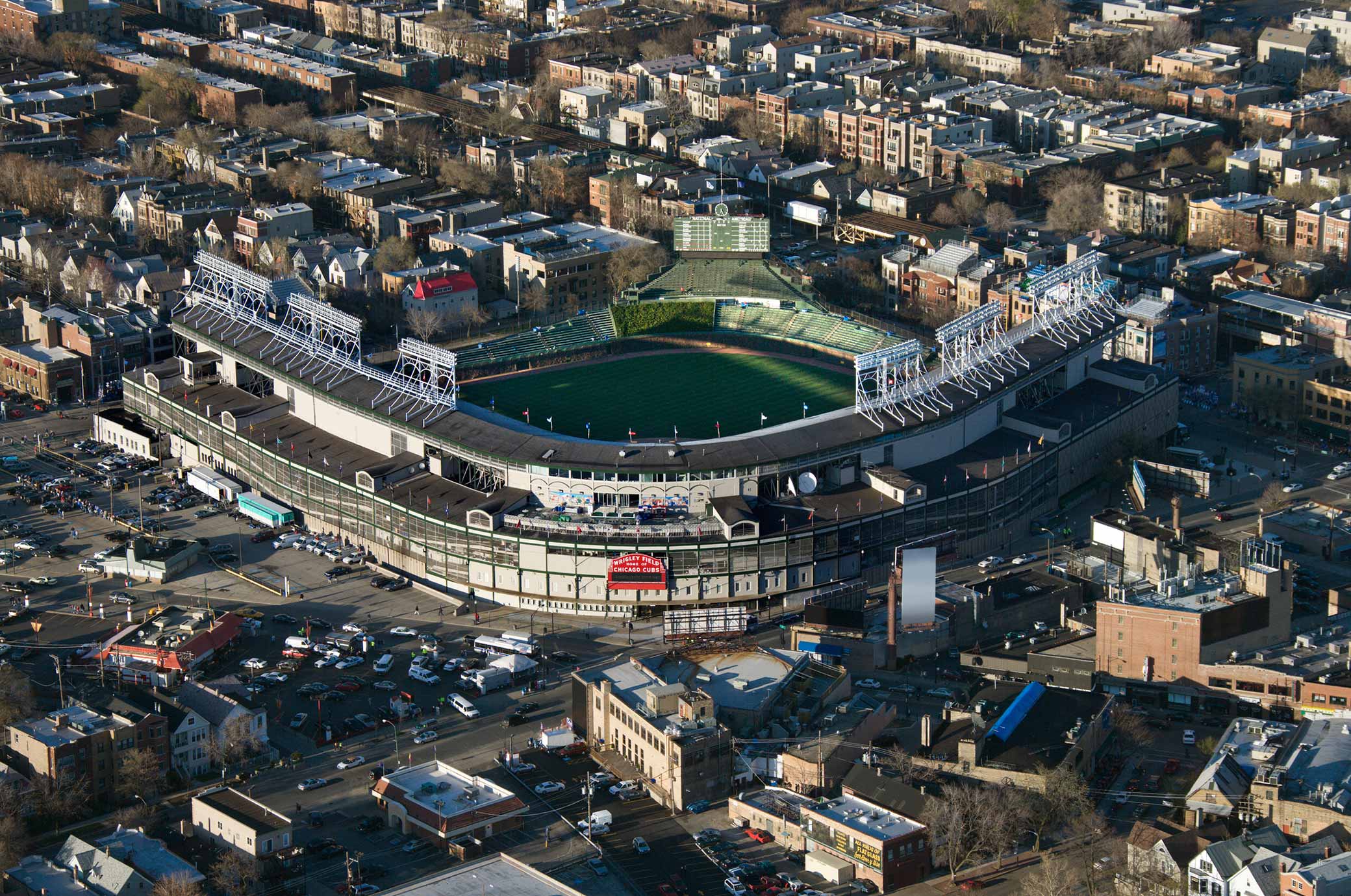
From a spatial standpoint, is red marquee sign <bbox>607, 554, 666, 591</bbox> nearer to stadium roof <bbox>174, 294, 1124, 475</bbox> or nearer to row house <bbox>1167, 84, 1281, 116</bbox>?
stadium roof <bbox>174, 294, 1124, 475</bbox>

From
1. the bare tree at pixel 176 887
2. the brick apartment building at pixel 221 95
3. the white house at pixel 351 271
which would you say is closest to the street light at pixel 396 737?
the bare tree at pixel 176 887

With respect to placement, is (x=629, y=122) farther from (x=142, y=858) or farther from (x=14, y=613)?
(x=142, y=858)

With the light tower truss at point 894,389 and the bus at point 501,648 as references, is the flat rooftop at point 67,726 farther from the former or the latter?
the light tower truss at point 894,389

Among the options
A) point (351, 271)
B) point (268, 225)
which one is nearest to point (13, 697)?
point (351, 271)

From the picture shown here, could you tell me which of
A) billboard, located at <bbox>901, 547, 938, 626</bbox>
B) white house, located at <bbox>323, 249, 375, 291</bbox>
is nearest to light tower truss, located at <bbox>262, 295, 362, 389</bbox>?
white house, located at <bbox>323, 249, 375, 291</bbox>

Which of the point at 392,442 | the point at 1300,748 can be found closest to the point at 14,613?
the point at 392,442

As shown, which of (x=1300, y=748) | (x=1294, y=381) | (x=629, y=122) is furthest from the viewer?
(x=629, y=122)

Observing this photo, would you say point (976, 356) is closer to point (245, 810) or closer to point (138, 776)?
point (245, 810)
